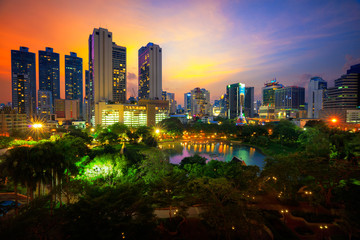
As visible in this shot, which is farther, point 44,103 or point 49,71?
point 49,71

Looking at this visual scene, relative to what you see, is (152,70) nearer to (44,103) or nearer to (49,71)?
(44,103)

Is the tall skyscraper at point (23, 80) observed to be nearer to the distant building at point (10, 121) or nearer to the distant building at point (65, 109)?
the distant building at point (65, 109)

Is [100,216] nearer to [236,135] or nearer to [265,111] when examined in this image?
[236,135]

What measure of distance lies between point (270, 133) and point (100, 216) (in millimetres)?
63201

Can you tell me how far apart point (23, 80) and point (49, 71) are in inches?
2445

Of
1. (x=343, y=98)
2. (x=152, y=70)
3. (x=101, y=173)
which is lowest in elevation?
(x=101, y=173)

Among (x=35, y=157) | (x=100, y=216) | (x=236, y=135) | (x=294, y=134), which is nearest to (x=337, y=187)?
(x=100, y=216)

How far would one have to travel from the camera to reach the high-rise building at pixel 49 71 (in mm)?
181875

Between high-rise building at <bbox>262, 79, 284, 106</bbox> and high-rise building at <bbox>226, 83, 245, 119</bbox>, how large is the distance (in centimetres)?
3191

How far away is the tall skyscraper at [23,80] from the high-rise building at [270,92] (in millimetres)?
211234

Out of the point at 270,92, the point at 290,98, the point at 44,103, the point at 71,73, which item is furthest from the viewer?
the point at 71,73

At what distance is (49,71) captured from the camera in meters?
185

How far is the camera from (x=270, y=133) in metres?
59.4

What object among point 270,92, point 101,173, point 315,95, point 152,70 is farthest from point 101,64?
point 270,92
